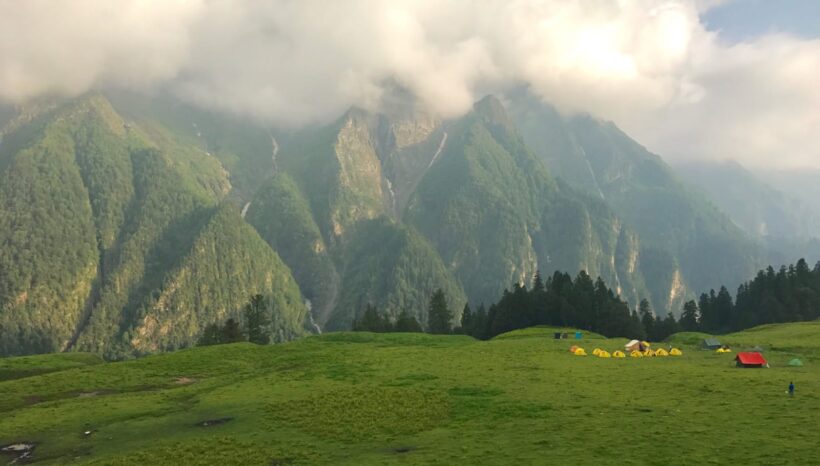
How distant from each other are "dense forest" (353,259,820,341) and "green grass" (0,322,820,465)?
64901 mm

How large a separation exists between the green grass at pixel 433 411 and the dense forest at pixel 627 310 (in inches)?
2555

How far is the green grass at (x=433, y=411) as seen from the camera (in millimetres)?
36969

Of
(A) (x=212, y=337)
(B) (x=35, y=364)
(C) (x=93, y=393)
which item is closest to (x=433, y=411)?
(C) (x=93, y=393)

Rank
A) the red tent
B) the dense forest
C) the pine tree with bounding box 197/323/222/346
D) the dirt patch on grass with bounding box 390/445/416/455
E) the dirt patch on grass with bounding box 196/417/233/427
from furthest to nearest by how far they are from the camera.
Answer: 1. the pine tree with bounding box 197/323/222/346
2. the dense forest
3. the red tent
4. the dirt patch on grass with bounding box 196/417/233/427
5. the dirt patch on grass with bounding box 390/445/416/455

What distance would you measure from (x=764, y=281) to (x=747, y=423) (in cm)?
15831

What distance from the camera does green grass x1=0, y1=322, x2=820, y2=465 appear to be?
37.0 metres

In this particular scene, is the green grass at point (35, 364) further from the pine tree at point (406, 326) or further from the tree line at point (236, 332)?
the pine tree at point (406, 326)

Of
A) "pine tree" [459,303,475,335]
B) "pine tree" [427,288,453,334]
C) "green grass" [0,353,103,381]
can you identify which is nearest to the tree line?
"green grass" [0,353,103,381]

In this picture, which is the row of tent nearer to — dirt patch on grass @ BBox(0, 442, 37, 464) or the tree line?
dirt patch on grass @ BBox(0, 442, 37, 464)

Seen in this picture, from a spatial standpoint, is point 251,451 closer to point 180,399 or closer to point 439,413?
point 439,413

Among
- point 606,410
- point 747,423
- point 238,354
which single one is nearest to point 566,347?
point 606,410

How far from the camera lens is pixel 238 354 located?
3733 inches

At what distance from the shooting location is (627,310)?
147125mm

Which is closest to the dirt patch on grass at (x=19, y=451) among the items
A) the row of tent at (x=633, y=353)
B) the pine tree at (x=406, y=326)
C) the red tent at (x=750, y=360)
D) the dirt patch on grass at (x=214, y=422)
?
the dirt patch on grass at (x=214, y=422)
